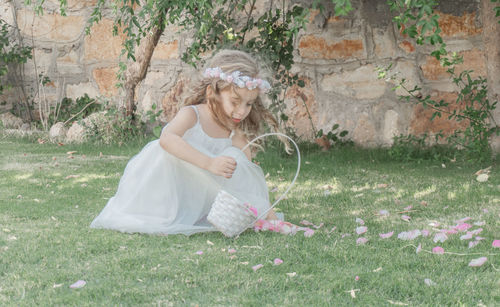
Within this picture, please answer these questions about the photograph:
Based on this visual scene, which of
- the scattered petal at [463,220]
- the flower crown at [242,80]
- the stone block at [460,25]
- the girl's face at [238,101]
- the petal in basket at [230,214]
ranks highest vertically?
the stone block at [460,25]

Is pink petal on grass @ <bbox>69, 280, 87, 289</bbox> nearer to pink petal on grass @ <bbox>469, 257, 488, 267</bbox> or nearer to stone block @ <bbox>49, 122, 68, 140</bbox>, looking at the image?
pink petal on grass @ <bbox>469, 257, 488, 267</bbox>

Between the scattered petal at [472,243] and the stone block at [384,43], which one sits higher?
the stone block at [384,43]

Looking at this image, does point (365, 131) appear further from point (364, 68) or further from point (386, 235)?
point (386, 235)

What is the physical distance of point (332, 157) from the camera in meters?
4.68

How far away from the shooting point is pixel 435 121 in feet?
15.5

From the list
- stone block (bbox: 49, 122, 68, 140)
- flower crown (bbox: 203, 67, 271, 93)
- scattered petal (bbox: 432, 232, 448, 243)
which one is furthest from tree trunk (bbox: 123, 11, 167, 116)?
scattered petal (bbox: 432, 232, 448, 243)

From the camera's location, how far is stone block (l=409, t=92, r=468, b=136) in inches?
183

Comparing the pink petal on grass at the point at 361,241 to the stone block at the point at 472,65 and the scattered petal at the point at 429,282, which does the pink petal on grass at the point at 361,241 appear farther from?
the stone block at the point at 472,65

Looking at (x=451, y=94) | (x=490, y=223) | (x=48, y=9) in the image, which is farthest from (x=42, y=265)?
(x=48, y=9)

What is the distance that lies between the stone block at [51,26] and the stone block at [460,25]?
4.08m

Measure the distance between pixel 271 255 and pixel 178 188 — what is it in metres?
0.82

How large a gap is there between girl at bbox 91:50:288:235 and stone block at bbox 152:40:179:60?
3018 mm

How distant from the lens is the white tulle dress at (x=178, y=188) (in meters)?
2.73

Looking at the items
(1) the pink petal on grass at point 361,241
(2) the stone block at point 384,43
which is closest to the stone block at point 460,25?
(2) the stone block at point 384,43
